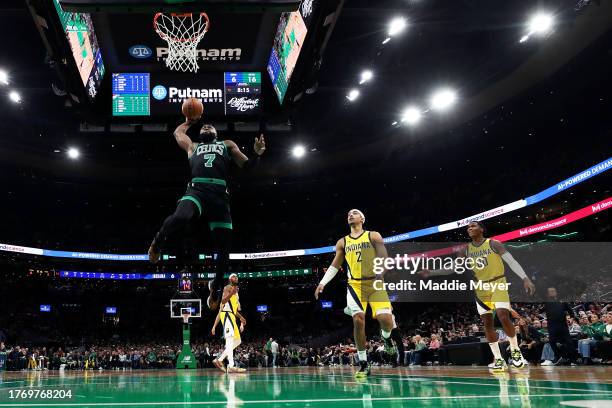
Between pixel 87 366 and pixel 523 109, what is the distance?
2309 centimetres

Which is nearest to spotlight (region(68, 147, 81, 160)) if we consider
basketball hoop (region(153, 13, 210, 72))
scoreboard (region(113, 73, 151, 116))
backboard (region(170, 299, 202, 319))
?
backboard (region(170, 299, 202, 319))

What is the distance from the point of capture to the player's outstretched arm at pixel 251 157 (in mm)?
4675

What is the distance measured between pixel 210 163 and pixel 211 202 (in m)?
0.34

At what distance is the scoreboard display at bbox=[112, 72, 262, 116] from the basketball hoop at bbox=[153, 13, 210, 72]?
0.80 feet

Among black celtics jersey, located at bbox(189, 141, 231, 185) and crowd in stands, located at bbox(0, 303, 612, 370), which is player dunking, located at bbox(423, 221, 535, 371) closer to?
crowd in stands, located at bbox(0, 303, 612, 370)

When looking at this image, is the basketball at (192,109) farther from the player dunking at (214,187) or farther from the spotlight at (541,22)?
the spotlight at (541,22)

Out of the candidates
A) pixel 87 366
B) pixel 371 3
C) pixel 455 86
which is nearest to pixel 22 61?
pixel 371 3

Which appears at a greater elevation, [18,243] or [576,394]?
[18,243]

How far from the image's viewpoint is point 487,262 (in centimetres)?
739

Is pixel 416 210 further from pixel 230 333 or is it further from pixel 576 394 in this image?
pixel 576 394

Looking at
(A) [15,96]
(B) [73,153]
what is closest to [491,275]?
(A) [15,96]

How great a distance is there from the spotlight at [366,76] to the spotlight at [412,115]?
15.0ft

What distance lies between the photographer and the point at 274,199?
35156 millimetres

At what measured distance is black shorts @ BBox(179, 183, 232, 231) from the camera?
454cm
